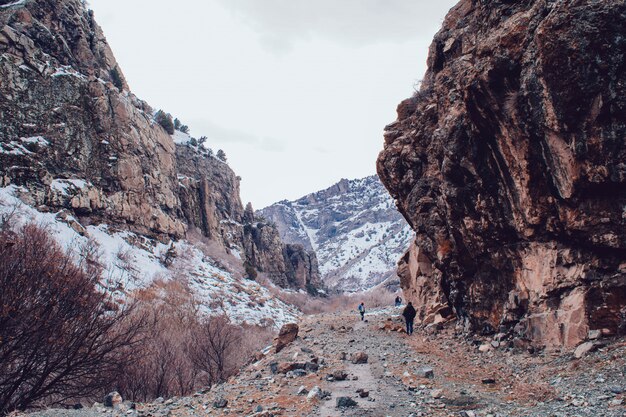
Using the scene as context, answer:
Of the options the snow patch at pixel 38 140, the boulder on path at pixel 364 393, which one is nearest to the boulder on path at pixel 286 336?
the boulder on path at pixel 364 393

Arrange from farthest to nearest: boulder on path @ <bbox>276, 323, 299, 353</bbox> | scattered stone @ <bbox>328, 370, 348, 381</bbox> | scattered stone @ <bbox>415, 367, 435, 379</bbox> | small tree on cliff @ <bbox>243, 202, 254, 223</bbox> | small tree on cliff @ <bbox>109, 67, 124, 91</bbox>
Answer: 1. small tree on cliff @ <bbox>243, 202, 254, 223</bbox>
2. small tree on cliff @ <bbox>109, 67, 124, 91</bbox>
3. boulder on path @ <bbox>276, 323, 299, 353</bbox>
4. scattered stone @ <bbox>328, 370, 348, 381</bbox>
5. scattered stone @ <bbox>415, 367, 435, 379</bbox>

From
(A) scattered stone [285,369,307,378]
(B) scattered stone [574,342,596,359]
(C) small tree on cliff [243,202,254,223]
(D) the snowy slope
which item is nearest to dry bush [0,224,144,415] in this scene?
(A) scattered stone [285,369,307,378]

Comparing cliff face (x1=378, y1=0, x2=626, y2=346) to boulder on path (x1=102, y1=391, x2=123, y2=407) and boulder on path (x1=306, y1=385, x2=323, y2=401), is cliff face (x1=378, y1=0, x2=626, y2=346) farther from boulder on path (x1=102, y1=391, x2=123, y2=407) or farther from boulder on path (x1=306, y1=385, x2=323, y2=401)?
boulder on path (x1=102, y1=391, x2=123, y2=407)

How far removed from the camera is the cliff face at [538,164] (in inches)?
378

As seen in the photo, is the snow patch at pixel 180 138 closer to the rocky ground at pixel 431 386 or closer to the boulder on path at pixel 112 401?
the rocky ground at pixel 431 386

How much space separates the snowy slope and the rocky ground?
23.9m

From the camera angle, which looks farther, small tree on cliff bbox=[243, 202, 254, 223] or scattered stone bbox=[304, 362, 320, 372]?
small tree on cliff bbox=[243, 202, 254, 223]

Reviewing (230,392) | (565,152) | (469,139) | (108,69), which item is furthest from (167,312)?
(108,69)

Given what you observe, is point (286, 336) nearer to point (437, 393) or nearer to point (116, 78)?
point (437, 393)

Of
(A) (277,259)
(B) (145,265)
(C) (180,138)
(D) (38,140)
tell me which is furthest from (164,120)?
(B) (145,265)

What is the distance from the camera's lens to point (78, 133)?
47219 millimetres

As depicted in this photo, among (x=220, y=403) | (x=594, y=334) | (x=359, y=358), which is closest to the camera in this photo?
(x=594, y=334)

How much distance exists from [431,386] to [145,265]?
41188 mm

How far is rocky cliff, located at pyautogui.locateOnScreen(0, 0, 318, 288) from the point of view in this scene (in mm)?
41156
